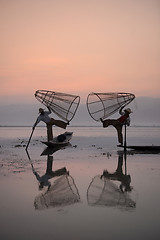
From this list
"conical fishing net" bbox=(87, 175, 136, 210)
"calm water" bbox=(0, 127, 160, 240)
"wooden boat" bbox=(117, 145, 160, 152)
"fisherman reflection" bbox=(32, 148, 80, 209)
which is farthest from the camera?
"wooden boat" bbox=(117, 145, 160, 152)

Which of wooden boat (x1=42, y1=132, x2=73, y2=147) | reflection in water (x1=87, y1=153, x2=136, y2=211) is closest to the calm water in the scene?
reflection in water (x1=87, y1=153, x2=136, y2=211)

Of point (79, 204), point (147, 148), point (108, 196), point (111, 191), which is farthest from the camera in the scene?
point (147, 148)

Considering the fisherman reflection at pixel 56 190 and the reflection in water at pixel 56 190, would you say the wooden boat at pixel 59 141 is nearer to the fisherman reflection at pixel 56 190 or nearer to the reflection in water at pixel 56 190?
the reflection in water at pixel 56 190

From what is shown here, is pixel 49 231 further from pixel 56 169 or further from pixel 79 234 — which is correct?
pixel 56 169

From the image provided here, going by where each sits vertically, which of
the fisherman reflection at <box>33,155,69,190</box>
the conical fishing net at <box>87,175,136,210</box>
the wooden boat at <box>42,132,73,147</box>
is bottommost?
the wooden boat at <box>42,132,73,147</box>

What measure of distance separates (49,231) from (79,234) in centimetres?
54

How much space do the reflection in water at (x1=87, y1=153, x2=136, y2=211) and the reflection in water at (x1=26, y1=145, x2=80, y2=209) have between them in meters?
0.49

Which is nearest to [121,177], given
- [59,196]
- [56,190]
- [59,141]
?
[56,190]

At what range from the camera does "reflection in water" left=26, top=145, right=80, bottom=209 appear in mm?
6868

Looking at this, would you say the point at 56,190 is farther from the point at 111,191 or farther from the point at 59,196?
the point at 111,191

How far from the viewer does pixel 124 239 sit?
15.3 ft

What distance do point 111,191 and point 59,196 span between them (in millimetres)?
1593

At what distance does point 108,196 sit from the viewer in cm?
753

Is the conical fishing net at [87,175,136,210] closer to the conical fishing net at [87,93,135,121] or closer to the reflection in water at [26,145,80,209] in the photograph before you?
the reflection in water at [26,145,80,209]
